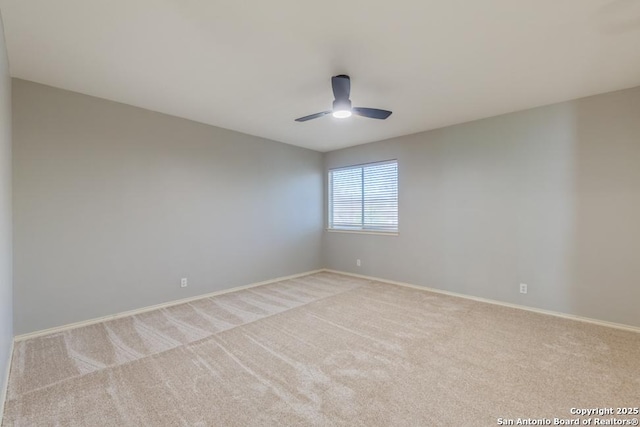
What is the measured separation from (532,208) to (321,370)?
3.18 meters

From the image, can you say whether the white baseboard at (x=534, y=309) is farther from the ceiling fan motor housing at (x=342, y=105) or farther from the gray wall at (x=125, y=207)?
the ceiling fan motor housing at (x=342, y=105)

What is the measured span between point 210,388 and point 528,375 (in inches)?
91.8

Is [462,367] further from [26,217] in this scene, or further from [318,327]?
[26,217]

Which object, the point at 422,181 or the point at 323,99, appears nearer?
the point at 323,99

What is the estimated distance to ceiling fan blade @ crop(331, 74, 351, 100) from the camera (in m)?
2.52

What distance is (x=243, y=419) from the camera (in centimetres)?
170

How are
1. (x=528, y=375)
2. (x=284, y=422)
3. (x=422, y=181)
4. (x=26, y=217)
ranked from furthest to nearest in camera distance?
(x=422, y=181) < (x=26, y=217) < (x=528, y=375) < (x=284, y=422)

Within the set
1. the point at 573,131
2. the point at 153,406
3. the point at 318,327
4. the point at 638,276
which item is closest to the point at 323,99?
the point at 318,327

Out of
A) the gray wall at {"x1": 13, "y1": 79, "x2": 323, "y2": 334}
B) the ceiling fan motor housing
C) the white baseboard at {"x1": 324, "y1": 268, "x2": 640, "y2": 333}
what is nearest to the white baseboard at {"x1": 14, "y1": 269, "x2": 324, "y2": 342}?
the gray wall at {"x1": 13, "y1": 79, "x2": 323, "y2": 334}

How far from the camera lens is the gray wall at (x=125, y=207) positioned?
2789 mm

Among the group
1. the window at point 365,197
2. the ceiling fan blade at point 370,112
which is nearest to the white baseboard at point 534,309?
the window at point 365,197

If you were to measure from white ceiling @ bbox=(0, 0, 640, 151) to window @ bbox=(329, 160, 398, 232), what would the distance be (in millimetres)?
1705

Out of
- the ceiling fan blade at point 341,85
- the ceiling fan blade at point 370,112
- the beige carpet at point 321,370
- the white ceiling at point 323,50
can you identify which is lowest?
the beige carpet at point 321,370

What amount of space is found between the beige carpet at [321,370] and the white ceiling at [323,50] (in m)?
2.50
